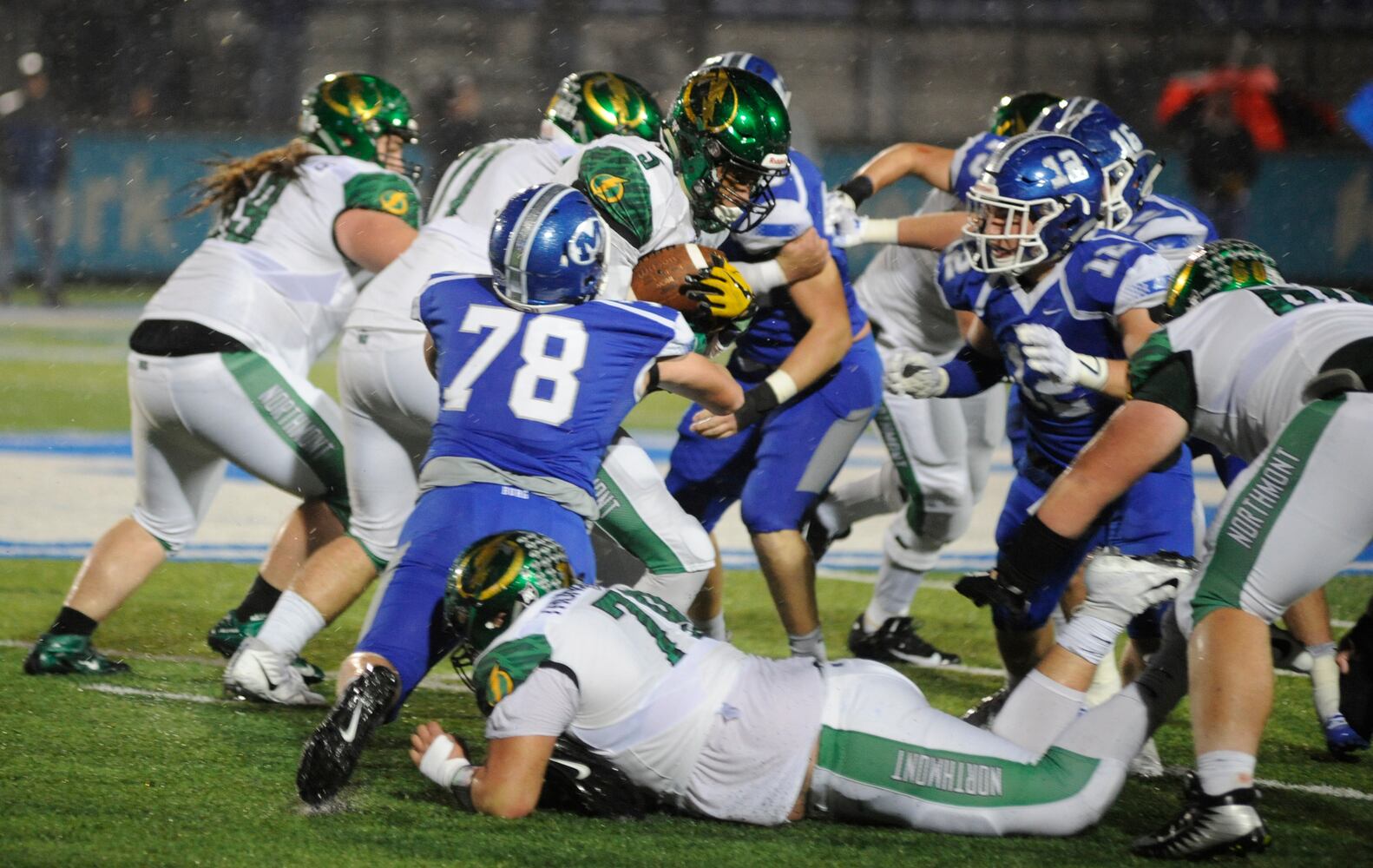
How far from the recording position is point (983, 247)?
13.7 feet

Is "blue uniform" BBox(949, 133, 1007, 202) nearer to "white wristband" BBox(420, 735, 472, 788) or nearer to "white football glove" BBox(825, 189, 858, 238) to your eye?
"white football glove" BBox(825, 189, 858, 238)

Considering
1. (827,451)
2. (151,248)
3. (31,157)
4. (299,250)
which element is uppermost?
(299,250)

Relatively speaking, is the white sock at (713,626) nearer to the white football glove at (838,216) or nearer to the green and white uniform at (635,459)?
the green and white uniform at (635,459)

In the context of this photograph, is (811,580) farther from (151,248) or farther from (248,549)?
(151,248)

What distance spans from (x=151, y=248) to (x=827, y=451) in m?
12.6

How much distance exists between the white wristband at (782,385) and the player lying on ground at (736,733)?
137 cm

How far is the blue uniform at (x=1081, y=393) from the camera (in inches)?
159

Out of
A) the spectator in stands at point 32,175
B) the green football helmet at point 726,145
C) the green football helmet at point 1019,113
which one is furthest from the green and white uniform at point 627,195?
the spectator in stands at point 32,175

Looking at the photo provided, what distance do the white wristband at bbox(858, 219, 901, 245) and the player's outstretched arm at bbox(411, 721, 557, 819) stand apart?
8.20 feet

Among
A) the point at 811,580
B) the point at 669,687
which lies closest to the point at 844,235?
the point at 811,580

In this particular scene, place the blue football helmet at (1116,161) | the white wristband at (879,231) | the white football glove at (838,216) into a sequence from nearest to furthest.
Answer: the blue football helmet at (1116,161), the white football glove at (838,216), the white wristband at (879,231)

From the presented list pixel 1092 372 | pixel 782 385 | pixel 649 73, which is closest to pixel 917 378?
pixel 782 385

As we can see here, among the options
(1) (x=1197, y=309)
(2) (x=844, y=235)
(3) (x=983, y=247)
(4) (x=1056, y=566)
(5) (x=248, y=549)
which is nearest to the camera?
(1) (x=1197, y=309)

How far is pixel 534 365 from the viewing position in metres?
3.60
